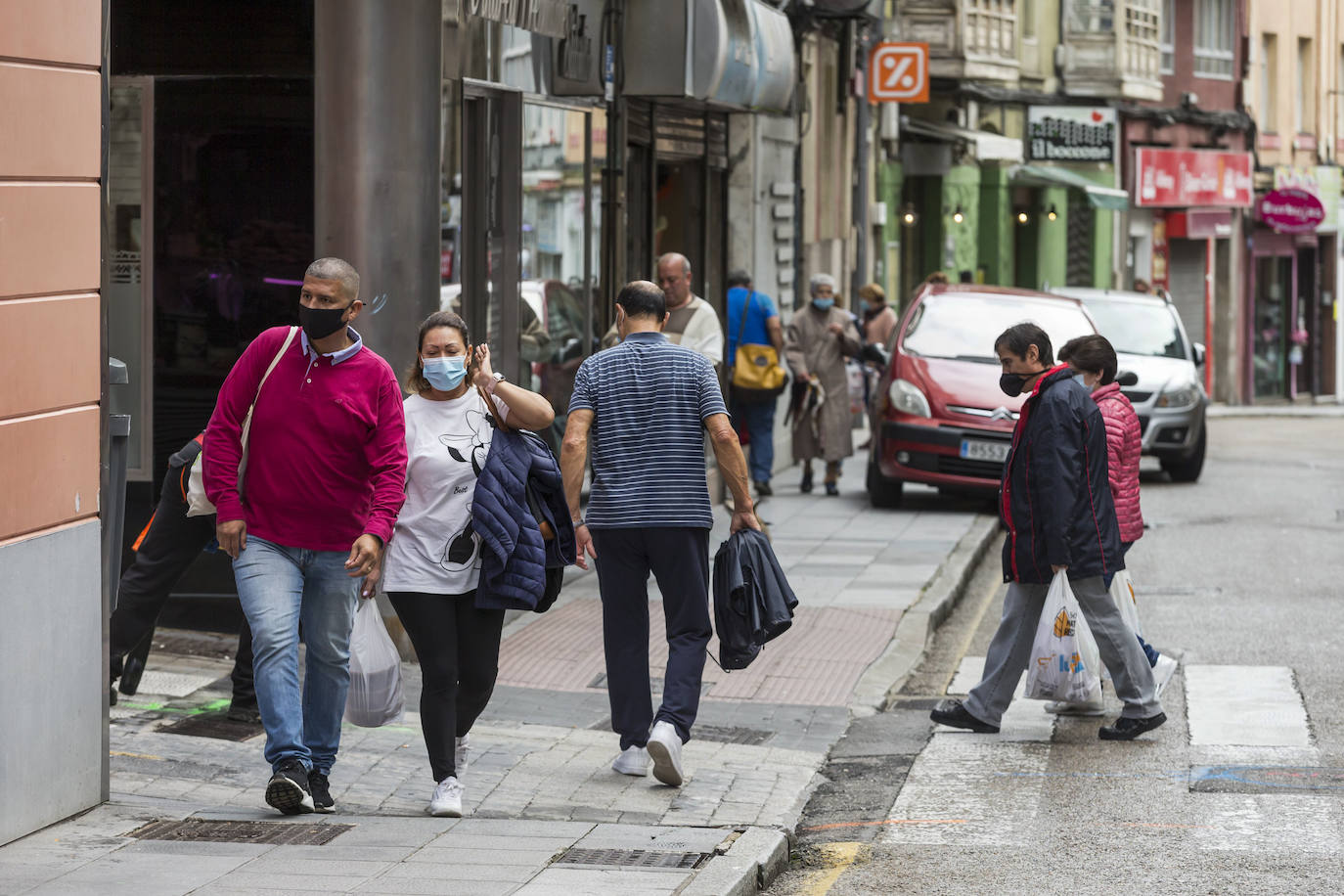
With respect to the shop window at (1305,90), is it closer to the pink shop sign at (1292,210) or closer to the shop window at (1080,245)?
the pink shop sign at (1292,210)

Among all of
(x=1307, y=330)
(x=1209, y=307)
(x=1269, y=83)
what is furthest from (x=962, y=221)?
(x=1269, y=83)

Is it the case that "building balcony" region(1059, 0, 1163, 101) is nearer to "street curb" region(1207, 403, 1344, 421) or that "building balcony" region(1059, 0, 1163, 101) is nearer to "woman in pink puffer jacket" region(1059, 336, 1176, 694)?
"street curb" region(1207, 403, 1344, 421)

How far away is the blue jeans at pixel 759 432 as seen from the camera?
17219 mm

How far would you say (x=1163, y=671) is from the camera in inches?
370

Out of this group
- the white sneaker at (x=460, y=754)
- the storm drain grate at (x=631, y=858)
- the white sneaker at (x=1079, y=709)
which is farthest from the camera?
the white sneaker at (x=1079, y=709)

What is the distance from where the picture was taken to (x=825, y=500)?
1819 centimetres

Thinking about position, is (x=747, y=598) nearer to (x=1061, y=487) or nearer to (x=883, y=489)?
(x=1061, y=487)

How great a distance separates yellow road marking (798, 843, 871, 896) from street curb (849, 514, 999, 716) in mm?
2438

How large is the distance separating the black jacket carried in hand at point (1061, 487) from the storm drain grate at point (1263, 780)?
3.41 ft

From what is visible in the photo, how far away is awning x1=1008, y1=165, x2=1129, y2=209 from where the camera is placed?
121 feet

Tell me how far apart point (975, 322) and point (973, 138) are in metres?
15.9

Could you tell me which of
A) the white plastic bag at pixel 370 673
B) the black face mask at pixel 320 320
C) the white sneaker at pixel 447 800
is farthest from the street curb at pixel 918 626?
the black face mask at pixel 320 320

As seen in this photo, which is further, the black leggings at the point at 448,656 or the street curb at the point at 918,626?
the street curb at the point at 918,626

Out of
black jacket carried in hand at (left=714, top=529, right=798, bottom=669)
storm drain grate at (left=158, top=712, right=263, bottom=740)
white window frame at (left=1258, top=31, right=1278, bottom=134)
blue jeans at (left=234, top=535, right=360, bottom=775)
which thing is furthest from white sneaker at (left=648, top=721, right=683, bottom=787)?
white window frame at (left=1258, top=31, right=1278, bottom=134)
